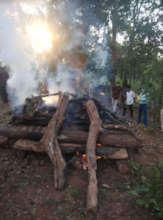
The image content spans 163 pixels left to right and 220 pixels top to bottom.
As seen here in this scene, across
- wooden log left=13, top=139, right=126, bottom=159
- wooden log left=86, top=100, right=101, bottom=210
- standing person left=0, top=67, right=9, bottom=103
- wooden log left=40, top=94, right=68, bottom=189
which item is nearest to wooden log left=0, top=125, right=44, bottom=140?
wooden log left=13, top=139, right=126, bottom=159

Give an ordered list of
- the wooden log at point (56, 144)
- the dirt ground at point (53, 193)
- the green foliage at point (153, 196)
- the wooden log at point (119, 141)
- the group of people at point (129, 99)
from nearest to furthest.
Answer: the green foliage at point (153, 196) < the dirt ground at point (53, 193) < the wooden log at point (56, 144) < the wooden log at point (119, 141) < the group of people at point (129, 99)

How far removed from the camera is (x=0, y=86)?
462 inches

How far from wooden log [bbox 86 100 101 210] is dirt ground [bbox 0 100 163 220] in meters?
0.18

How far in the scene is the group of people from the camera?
7471mm

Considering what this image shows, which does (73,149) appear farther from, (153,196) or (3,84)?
(3,84)

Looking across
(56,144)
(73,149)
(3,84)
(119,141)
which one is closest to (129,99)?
(119,141)

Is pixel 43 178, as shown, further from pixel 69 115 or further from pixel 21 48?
pixel 21 48

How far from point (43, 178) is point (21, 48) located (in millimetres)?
8628

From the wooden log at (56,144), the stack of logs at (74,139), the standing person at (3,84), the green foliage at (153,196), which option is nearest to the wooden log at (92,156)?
the stack of logs at (74,139)

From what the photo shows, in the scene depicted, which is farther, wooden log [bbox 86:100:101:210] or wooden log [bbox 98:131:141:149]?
wooden log [bbox 98:131:141:149]

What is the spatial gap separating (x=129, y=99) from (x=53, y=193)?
657 centimetres

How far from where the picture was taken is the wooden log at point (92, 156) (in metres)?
2.81

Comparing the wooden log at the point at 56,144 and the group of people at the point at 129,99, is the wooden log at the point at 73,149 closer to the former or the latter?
the wooden log at the point at 56,144

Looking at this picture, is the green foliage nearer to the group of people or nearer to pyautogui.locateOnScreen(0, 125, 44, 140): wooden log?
pyautogui.locateOnScreen(0, 125, 44, 140): wooden log
